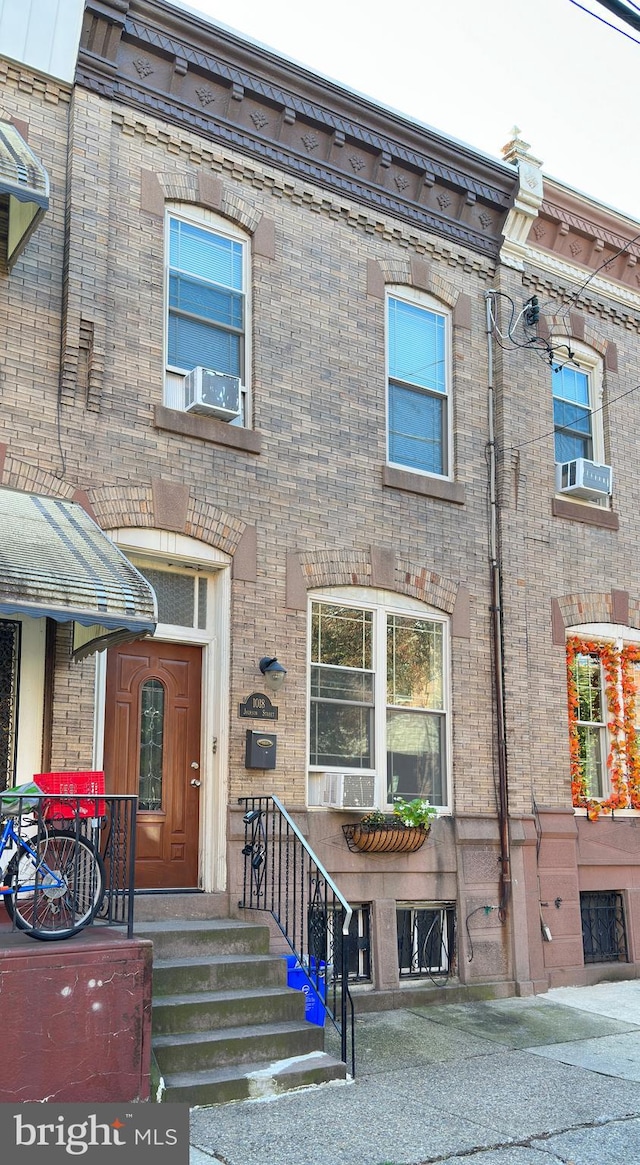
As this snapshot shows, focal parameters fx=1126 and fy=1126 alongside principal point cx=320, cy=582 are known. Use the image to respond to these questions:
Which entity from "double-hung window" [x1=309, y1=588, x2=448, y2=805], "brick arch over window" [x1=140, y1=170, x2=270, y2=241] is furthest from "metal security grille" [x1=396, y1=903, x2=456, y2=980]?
"brick arch over window" [x1=140, y1=170, x2=270, y2=241]

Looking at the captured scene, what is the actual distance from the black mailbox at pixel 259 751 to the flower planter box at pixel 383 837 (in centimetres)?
108

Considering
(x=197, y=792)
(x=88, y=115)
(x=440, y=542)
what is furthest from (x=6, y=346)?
(x=440, y=542)

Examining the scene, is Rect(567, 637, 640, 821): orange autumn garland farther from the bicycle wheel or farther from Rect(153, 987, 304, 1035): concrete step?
the bicycle wheel

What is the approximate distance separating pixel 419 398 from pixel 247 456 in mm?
2636

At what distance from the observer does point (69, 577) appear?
780cm

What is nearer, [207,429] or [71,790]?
[71,790]

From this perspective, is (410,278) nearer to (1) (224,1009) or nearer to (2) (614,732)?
(2) (614,732)

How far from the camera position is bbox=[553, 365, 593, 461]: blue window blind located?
13.7m

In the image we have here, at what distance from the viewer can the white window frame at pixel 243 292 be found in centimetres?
1041

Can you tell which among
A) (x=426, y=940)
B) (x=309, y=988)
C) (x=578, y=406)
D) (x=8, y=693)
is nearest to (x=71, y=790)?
(x=8, y=693)

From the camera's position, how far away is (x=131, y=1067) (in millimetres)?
6738

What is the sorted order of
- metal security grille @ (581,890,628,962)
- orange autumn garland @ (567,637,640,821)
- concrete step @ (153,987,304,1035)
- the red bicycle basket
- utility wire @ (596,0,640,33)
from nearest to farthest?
utility wire @ (596,0,640,33) → the red bicycle basket → concrete step @ (153,987,304,1035) → metal security grille @ (581,890,628,962) → orange autumn garland @ (567,637,640,821)

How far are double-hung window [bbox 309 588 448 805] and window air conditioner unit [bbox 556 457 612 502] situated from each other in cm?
259
